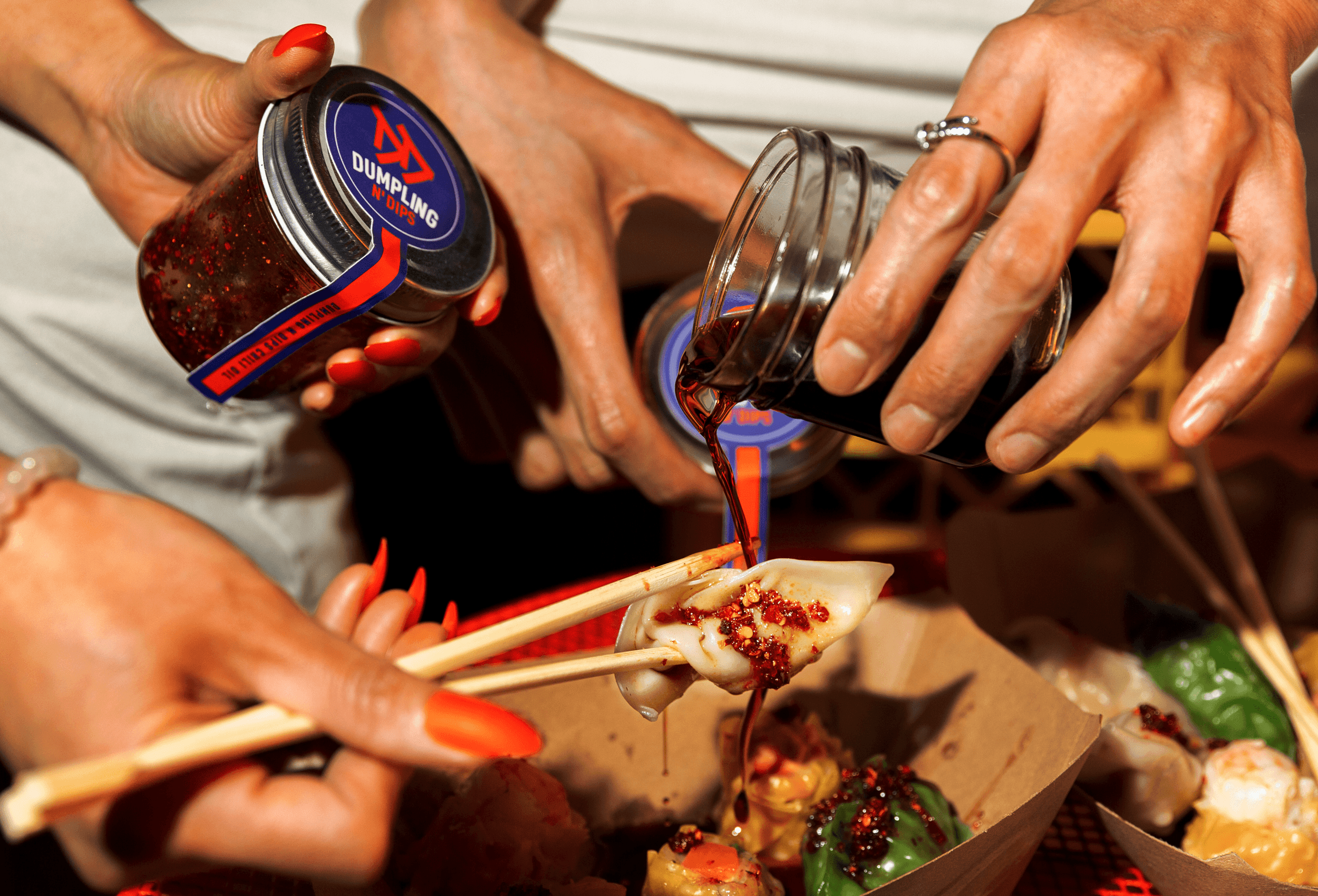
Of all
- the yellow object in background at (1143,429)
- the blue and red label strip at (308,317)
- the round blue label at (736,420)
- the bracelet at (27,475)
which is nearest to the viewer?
the bracelet at (27,475)

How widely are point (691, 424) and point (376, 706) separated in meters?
0.72

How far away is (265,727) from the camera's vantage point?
19.9 inches

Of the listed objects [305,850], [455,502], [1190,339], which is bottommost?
[455,502]

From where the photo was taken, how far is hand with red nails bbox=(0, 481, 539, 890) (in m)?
0.51

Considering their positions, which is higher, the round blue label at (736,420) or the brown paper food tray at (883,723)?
the round blue label at (736,420)

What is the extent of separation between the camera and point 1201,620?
122 centimetres

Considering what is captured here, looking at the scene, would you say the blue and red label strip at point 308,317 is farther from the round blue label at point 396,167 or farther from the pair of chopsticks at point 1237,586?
the pair of chopsticks at point 1237,586

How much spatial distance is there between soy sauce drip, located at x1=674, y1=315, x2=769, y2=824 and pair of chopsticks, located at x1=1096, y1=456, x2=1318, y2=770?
2.25 feet

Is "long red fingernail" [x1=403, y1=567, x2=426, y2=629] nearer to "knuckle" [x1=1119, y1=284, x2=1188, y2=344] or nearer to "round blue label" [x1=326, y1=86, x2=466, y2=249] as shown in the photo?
"round blue label" [x1=326, y1=86, x2=466, y2=249]

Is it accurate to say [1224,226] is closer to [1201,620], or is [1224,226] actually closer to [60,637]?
[1201,620]

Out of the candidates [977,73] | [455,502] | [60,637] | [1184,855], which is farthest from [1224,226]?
[455,502]

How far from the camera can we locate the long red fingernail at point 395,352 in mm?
900

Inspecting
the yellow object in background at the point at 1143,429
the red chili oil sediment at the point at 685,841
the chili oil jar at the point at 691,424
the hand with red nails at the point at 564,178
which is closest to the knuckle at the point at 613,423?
the hand with red nails at the point at 564,178

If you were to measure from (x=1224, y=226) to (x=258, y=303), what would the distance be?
878 millimetres
